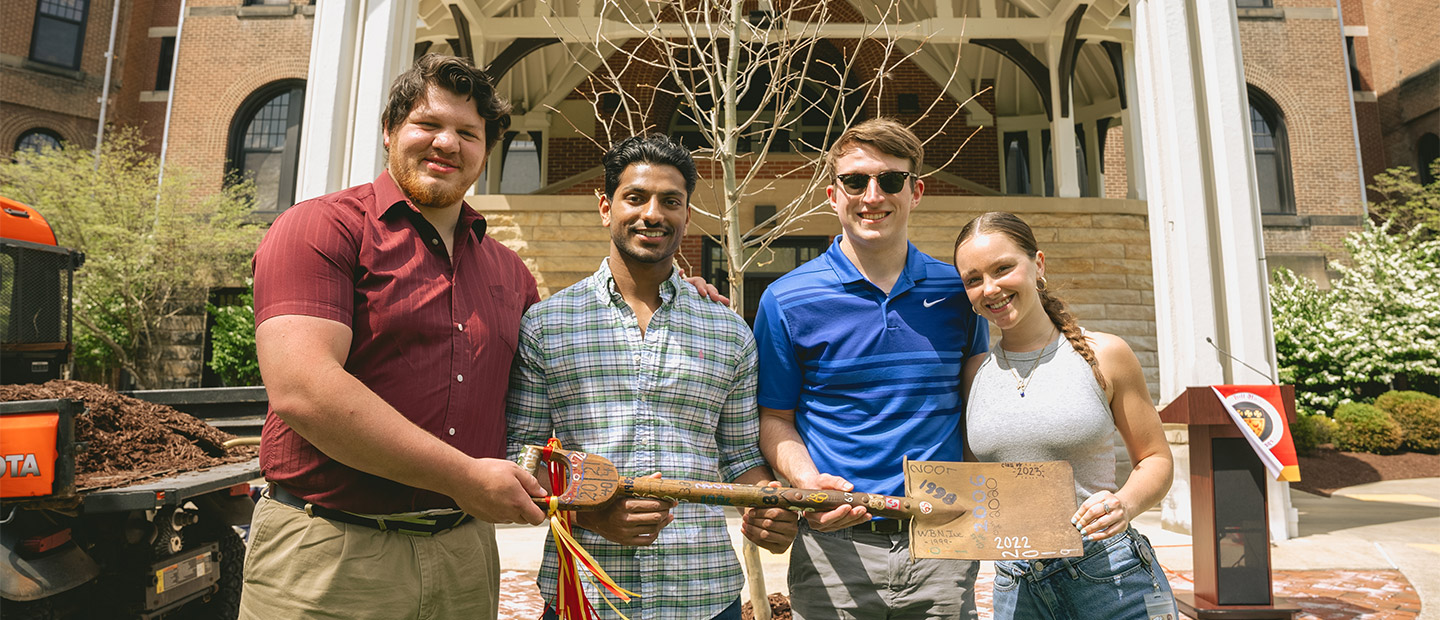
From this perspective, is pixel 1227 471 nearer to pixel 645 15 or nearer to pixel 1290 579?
pixel 1290 579

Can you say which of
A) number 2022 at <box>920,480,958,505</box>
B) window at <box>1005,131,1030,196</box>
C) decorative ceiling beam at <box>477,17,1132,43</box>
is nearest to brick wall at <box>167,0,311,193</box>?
decorative ceiling beam at <box>477,17,1132,43</box>

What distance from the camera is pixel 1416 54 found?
69.7 feet

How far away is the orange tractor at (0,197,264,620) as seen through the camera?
10.8 ft

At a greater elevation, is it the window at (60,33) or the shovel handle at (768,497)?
the window at (60,33)

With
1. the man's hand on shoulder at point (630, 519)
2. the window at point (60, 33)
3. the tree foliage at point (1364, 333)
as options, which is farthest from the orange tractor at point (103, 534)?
the window at point (60, 33)

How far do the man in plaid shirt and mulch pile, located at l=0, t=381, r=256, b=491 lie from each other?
2880mm

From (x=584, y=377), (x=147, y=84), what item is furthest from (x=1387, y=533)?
(x=147, y=84)

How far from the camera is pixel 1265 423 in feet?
14.9

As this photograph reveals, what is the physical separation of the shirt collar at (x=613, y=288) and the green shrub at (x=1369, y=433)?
1571 cm

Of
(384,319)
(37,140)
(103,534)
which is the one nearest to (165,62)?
(37,140)

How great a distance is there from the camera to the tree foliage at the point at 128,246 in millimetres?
16047

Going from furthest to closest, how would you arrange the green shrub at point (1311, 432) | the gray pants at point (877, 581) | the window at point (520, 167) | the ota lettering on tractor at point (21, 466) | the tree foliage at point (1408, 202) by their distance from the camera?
the window at point (520, 167) → the tree foliage at point (1408, 202) → the green shrub at point (1311, 432) → the ota lettering on tractor at point (21, 466) → the gray pants at point (877, 581)

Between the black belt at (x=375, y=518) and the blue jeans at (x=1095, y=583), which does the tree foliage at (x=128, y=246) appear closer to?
the black belt at (x=375, y=518)

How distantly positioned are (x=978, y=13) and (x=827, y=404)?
44.0 ft
